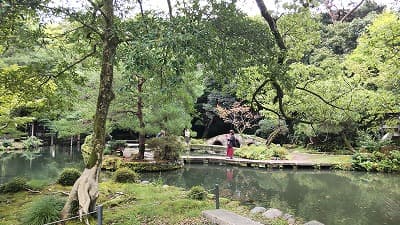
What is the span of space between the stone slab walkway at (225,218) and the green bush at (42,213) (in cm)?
265

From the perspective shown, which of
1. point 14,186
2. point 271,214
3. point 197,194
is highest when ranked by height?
point 14,186

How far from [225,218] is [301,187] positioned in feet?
25.2

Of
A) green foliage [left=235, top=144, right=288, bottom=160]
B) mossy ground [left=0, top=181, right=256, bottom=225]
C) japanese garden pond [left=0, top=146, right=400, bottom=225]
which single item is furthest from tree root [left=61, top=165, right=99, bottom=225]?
green foliage [left=235, top=144, right=288, bottom=160]

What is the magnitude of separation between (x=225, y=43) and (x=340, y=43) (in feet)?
80.4

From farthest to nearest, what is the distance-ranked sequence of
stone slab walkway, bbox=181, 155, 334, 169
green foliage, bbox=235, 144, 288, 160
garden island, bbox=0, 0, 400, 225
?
green foliage, bbox=235, 144, 288, 160 < stone slab walkway, bbox=181, 155, 334, 169 < garden island, bbox=0, 0, 400, 225

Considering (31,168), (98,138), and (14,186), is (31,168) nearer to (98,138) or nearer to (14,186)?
(14,186)

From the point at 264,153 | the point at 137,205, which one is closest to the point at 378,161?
the point at 264,153

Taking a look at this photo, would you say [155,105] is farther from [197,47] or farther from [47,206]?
[197,47]

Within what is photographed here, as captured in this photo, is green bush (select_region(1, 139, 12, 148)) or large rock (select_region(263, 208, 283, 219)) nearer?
large rock (select_region(263, 208, 283, 219))

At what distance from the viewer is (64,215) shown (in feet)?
19.7

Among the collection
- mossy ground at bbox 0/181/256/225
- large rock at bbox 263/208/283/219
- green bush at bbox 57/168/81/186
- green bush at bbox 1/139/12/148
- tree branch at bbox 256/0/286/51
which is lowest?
large rock at bbox 263/208/283/219

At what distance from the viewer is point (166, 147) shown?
52.7 feet

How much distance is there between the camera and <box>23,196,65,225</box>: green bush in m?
5.79

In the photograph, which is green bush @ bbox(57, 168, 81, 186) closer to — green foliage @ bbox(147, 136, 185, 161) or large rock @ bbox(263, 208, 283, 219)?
large rock @ bbox(263, 208, 283, 219)
